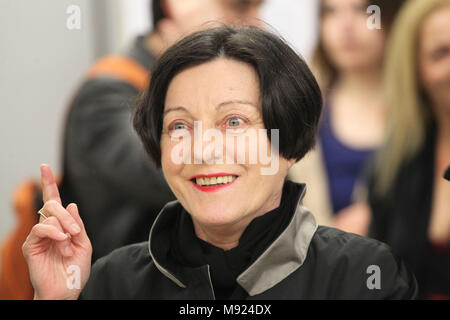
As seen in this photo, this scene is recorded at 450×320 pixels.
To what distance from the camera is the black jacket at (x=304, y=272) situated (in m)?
0.85

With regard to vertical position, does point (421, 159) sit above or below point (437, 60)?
below

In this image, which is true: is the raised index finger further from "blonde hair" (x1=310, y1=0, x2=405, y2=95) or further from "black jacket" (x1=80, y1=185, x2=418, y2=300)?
"blonde hair" (x1=310, y1=0, x2=405, y2=95)

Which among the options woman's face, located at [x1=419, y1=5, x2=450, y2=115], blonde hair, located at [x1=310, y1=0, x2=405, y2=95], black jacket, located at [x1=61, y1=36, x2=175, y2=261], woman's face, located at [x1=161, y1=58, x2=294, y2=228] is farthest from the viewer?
blonde hair, located at [x1=310, y1=0, x2=405, y2=95]

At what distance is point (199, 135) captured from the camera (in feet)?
2.71

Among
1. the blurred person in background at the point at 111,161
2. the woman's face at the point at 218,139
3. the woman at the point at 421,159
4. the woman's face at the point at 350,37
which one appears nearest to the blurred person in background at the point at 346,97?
the woman's face at the point at 350,37

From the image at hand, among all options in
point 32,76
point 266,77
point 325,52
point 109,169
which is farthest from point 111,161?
point 325,52

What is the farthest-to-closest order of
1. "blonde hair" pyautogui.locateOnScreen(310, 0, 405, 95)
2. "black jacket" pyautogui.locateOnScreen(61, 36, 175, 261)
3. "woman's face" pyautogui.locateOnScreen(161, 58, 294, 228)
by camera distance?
"blonde hair" pyautogui.locateOnScreen(310, 0, 405, 95)
"black jacket" pyautogui.locateOnScreen(61, 36, 175, 261)
"woman's face" pyautogui.locateOnScreen(161, 58, 294, 228)

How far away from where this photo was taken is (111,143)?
3.82 feet

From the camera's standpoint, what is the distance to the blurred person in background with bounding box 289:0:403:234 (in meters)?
1.36

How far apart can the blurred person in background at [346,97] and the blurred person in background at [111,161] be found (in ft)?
1.09

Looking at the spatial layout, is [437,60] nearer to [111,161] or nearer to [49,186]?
[111,161]

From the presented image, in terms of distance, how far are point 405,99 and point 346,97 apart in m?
0.40

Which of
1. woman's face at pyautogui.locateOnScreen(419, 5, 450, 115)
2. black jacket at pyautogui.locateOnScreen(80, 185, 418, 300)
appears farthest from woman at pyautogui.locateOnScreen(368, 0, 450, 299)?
black jacket at pyautogui.locateOnScreen(80, 185, 418, 300)

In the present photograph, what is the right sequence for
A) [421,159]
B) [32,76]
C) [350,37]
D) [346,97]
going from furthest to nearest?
Answer: [346,97], [350,37], [32,76], [421,159]
